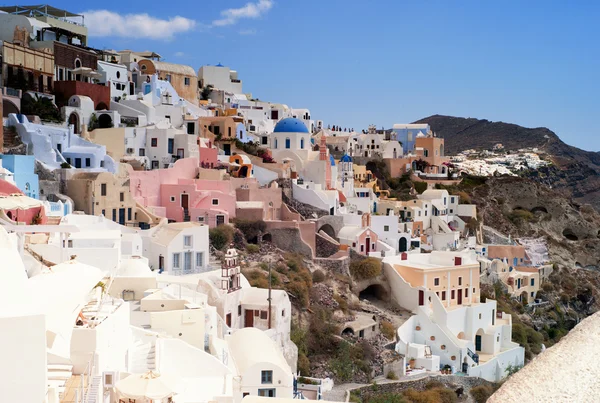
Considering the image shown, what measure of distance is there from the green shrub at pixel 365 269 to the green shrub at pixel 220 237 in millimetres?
6117

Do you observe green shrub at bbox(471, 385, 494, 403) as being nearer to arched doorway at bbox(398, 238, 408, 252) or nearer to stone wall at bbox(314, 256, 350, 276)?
stone wall at bbox(314, 256, 350, 276)

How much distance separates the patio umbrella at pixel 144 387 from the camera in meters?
9.41

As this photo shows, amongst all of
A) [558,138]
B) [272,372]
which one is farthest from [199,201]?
[558,138]

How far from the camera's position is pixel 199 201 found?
2794 centimetres

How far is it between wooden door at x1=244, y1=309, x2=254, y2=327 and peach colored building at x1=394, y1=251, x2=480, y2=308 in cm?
1063

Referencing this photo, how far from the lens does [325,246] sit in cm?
3034

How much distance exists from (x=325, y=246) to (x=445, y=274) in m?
5.39

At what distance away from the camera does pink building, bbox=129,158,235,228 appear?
27.2 meters

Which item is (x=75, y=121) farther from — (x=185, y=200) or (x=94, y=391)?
(x=94, y=391)

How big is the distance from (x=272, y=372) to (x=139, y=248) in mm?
6844

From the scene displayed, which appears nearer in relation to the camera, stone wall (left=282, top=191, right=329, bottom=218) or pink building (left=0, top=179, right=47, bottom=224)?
pink building (left=0, top=179, right=47, bottom=224)

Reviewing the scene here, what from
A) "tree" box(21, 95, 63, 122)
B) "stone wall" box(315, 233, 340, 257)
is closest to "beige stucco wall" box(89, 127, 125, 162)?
"tree" box(21, 95, 63, 122)

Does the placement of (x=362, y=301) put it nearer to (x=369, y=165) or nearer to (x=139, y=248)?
(x=139, y=248)

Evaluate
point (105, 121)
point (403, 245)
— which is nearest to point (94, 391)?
point (105, 121)
